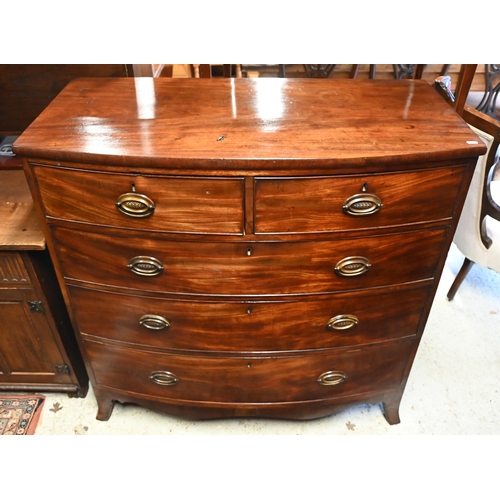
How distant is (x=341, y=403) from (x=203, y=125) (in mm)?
1011

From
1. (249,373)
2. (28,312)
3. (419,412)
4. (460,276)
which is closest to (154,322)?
(249,373)

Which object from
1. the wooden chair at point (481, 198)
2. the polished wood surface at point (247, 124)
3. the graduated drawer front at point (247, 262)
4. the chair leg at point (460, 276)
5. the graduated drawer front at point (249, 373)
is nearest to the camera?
the polished wood surface at point (247, 124)

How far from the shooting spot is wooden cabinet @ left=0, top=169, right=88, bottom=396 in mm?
1335

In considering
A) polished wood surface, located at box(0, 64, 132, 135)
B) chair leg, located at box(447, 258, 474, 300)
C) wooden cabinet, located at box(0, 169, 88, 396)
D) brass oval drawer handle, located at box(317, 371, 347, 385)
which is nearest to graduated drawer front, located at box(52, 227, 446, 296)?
wooden cabinet, located at box(0, 169, 88, 396)

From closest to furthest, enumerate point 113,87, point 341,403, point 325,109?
point 325,109 → point 113,87 → point 341,403

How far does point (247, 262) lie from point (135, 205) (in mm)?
A: 304

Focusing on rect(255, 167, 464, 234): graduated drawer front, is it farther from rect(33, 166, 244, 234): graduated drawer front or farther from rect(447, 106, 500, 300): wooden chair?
rect(447, 106, 500, 300): wooden chair

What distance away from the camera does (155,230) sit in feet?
3.59

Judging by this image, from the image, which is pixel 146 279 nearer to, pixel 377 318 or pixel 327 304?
pixel 327 304

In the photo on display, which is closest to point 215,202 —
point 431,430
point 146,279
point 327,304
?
point 146,279

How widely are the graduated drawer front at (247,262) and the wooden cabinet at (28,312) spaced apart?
8.2 inches

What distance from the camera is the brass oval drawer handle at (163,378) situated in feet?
4.65

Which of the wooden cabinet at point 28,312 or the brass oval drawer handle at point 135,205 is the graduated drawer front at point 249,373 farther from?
the brass oval drawer handle at point 135,205

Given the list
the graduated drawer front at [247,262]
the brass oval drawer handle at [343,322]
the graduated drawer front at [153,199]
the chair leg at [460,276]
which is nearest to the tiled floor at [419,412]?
the chair leg at [460,276]
